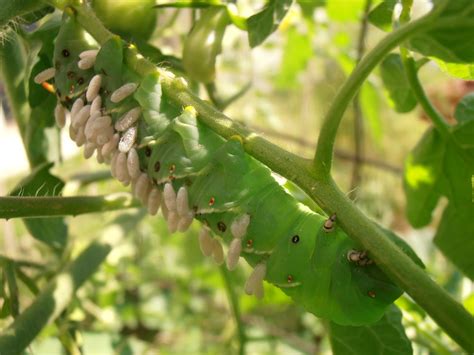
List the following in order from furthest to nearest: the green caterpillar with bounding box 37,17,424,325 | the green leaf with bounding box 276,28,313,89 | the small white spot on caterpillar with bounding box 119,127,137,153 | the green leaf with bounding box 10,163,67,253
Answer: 1. the green leaf with bounding box 276,28,313,89
2. the green leaf with bounding box 10,163,67,253
3. the small white spot on caterpillar with bounding box 119,127,137,153
4. the green caterpillar with bounding box 37,17,424,325

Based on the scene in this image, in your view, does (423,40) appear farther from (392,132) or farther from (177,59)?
(392,132)

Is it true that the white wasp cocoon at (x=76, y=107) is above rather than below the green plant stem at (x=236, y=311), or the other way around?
above

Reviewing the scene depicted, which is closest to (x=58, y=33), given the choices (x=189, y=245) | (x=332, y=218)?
(x=332, y=218)

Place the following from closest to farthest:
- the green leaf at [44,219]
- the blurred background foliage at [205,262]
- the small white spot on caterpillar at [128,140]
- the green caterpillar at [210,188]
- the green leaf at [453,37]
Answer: the green leaf at [453,37]
the green caterpillar at [210,188]
the small white spot on caterpillar at [128,140]
the green leaf at [44,219]
the blurred background foliage at [205,262]

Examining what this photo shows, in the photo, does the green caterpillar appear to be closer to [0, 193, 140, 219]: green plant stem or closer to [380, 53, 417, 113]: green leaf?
[0, 193, 140, 219]: green plant stem

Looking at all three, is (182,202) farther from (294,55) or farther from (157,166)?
(294,55)

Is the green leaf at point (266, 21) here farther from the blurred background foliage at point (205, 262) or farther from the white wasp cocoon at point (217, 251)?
the white wasp cocoon at point (217, 251)

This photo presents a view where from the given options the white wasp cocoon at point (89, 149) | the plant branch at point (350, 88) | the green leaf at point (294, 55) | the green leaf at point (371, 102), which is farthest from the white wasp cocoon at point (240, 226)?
the green leaf at point (294, 55)

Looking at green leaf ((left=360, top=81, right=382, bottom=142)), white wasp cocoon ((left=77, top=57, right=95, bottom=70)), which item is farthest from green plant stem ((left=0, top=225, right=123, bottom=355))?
green leaf ((left=360, top=81, right=382, bottom=142))
